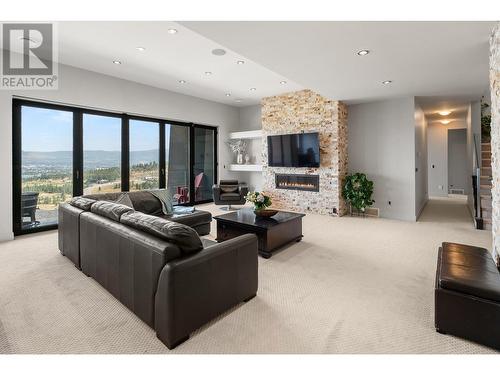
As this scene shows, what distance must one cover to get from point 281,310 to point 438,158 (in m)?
9.98

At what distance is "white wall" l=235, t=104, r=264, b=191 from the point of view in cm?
823

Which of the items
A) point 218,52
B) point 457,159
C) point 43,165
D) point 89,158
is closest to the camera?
point 218,52

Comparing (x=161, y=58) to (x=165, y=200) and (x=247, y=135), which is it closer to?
(x=165, y=200)

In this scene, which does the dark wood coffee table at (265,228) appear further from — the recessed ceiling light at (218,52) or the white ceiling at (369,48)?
the recessed ceiling light at (218,52)

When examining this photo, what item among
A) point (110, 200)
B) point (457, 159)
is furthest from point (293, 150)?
point (457, 159)

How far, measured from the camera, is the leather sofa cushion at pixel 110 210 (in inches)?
97.6

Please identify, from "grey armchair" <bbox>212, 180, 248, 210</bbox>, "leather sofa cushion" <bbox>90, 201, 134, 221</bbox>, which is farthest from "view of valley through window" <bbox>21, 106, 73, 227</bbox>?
"grey armchair" <bbox>212, 180, 248, 210</bbox>

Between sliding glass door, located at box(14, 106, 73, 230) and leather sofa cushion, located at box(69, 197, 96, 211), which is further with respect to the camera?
sliding glass door, located at box(14, 106, 73, 230)

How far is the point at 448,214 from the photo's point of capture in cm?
640

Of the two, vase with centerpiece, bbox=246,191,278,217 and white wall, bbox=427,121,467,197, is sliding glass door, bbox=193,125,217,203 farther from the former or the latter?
white wall, bbox=427,121,467,197

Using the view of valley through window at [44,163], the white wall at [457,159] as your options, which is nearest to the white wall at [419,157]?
the white wall at [457,159]

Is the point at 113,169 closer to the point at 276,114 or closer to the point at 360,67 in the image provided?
the point at 276,114

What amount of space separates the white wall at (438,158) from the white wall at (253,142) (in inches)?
248

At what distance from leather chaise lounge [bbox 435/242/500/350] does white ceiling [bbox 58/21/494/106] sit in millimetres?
2391
